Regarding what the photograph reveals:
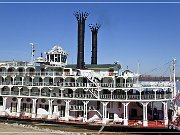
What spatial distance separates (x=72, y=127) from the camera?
35.9 meters

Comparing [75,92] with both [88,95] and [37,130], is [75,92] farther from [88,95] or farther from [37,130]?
[37,130]

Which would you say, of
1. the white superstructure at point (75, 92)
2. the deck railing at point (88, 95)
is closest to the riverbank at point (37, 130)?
the white superstructure at point (75, 92)

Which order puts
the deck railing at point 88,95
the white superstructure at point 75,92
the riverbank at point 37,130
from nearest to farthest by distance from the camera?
the riverbank at point 37,130
the deck railing at point 88,95
the white superstructure at point 75,92

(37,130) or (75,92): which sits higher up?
(75,92)

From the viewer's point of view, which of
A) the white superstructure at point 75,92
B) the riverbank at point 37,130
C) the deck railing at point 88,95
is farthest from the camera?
the white superstructure at point 75,92

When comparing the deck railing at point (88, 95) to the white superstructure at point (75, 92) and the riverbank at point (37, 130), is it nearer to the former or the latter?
the white superstructure at point (75, 92)

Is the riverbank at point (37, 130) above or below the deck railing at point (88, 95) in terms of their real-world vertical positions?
below

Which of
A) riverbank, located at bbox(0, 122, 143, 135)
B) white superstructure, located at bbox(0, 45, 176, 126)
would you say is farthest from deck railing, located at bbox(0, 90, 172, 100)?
riverbank, located at bbox(0, 122, 143, 135)

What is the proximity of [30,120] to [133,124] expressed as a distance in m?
14.2

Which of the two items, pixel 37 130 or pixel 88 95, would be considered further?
pixel 88 95

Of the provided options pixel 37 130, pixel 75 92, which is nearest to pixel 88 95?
pixel 75 92

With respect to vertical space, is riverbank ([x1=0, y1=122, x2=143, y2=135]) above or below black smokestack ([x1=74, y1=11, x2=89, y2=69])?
below

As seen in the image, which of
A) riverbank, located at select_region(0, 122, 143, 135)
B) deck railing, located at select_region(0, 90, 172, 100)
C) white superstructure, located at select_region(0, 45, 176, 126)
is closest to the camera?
riverbank, located at select_region(0, 122, 143, 135)

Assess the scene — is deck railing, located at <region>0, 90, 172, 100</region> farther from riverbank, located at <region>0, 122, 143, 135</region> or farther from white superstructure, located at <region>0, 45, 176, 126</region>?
riverbank, located at <region>0, 122, 143, 135</region>
